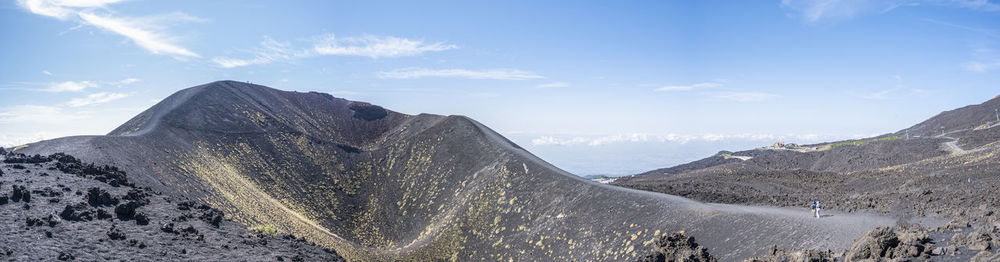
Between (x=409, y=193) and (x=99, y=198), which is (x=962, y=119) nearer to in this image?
(x=409, y=193)

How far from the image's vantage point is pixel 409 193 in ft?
156

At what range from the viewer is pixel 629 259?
24.1 m

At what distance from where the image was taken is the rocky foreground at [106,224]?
17453 millimetres

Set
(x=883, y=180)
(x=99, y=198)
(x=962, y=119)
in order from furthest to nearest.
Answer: (x=962, y=119) < (x=883, y=180) < (x=99, y=198)

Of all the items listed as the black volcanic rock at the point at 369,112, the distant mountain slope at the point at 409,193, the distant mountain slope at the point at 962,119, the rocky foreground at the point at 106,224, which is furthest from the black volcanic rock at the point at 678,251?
the distant mountain slope at the point at 962,119

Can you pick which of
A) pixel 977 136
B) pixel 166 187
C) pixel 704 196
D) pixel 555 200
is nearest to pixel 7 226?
pixel 166 187

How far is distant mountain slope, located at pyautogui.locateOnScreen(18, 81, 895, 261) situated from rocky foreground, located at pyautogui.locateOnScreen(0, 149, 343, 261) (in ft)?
15.6

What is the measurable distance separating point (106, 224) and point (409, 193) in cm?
2876

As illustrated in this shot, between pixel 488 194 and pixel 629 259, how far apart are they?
1706 centimetres

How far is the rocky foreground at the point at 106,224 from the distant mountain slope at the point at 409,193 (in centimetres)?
477

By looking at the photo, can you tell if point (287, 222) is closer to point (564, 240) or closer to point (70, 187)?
point (70, 187)

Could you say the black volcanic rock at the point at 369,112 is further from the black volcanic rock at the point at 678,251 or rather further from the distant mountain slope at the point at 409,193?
the black volcanic rock at the point at 678,251

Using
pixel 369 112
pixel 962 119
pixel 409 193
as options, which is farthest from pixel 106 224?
pixel 962 119

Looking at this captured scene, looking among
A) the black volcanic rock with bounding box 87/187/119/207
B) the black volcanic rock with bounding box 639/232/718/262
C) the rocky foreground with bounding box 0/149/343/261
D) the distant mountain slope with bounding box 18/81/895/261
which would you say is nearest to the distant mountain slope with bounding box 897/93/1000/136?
the distant mountain slope with bounding box 18/81/895/261
